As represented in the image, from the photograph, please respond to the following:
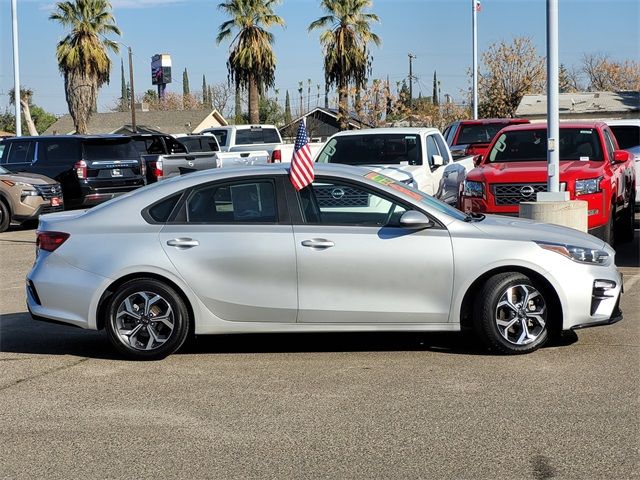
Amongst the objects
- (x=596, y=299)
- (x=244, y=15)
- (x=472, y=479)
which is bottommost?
(x=472, y=479)

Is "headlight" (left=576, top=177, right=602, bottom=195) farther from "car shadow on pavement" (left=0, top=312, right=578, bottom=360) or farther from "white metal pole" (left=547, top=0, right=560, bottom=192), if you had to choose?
"car shadow on pavement" (left=0, top=312, right=578, bottom=360)

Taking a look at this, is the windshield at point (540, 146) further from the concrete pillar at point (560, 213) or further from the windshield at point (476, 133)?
the windshield at point (476, 133)

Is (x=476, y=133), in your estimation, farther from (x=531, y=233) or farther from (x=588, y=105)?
(x=588, y=105)

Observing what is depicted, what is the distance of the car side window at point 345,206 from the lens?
7.75 meters

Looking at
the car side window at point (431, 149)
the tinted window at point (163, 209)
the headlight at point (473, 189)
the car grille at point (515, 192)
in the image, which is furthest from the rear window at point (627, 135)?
the tinted window at point (163, 209)

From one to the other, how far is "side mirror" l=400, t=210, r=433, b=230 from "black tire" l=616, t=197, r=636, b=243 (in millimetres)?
7918

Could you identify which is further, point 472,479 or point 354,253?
point 354,253

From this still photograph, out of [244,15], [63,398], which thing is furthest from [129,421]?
[244,15]

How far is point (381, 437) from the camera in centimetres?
570

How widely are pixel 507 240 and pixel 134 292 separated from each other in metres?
2.96

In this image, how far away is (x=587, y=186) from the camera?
12641mm

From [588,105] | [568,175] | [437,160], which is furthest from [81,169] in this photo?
[588,105]

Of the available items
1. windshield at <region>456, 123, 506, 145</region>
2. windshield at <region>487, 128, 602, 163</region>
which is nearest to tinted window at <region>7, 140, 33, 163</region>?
windshield at <region>456, 123, 506, 145</region>

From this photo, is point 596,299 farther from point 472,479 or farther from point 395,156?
point 395,156
